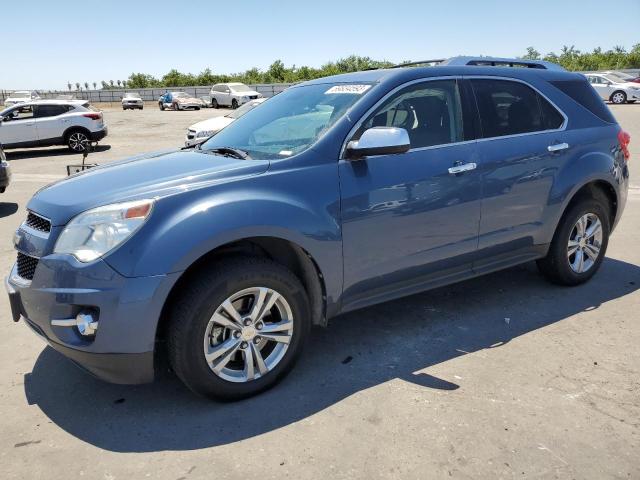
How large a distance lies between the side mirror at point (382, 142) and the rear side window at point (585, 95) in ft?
6.63

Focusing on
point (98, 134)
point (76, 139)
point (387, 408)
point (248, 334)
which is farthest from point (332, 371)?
point (98, 134)

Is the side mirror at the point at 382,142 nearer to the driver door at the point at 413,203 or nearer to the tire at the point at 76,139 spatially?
the driver door at the point at 413,203

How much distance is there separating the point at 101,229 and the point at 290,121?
158cm

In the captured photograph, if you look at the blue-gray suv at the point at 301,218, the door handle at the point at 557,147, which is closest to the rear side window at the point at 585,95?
the blue-gray suv at the point at 301,218

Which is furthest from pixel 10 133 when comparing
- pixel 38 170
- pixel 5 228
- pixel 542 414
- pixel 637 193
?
pixel 542 414

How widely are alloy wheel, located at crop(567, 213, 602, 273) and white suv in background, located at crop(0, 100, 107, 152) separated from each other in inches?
570

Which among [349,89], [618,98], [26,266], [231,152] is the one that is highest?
[349,89]

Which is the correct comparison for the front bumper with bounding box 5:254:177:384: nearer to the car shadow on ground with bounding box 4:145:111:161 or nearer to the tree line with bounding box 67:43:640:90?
the car shadow on ground with bounding box 4:145:111:161

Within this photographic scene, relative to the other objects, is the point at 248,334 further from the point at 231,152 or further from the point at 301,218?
the point at 231,152

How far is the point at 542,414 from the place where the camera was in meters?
2.92

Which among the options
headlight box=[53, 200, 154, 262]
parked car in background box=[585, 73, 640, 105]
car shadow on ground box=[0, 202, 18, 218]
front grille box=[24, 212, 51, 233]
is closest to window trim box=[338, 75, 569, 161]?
headlight box=[53, 200, 154, 262]

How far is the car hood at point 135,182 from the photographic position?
2.90m

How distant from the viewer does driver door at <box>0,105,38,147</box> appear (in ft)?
51.4

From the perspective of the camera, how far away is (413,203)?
3.52 m
